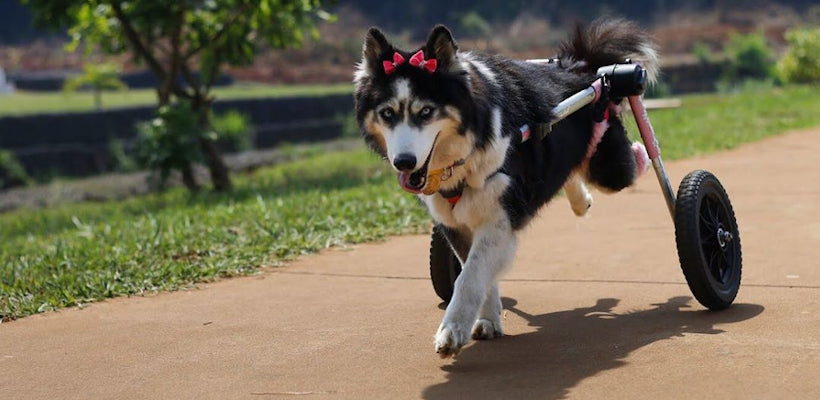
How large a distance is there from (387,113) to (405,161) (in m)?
0.30

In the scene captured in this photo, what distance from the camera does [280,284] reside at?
20.7 ft

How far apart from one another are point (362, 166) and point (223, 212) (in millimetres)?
4581

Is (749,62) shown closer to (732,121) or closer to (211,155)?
(732,121)

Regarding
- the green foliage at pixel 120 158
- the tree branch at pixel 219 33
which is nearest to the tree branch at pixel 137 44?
the tree branch at pixel 219 33

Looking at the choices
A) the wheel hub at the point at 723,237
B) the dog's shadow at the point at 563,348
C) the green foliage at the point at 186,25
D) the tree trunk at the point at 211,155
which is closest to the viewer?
the dog's shadow at the point at 563,348

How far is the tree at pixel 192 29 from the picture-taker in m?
12.2

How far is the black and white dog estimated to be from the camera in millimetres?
4328

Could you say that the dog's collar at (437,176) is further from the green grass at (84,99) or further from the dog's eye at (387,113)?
the green grass at (84,99)

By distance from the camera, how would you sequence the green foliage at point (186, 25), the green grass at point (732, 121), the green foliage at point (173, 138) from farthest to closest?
the green foliage at point (186, 25) → the green foliage at point (173, 138) → the green grass at point (732, 121)

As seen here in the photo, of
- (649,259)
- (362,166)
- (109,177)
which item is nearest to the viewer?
(649,259)

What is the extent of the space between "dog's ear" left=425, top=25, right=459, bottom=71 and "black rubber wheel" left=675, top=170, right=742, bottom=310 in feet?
4.07

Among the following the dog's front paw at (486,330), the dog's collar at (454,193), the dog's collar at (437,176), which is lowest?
the dog's front paw at (486,330)

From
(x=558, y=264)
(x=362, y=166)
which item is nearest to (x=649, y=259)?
(x=558, y=264)

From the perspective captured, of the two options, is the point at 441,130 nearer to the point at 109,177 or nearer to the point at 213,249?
the point at 213,249
